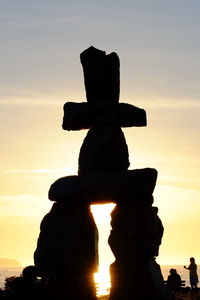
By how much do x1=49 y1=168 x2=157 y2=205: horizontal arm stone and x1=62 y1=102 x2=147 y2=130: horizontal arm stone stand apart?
1.21 metres

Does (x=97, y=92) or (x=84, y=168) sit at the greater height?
(x=97, y=92)

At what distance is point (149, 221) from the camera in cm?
1502

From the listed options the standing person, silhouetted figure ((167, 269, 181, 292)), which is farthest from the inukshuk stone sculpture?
the standing person

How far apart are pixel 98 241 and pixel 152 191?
1.76m

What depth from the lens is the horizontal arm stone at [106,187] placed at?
14.7m

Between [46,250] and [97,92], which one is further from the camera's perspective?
[97,92]

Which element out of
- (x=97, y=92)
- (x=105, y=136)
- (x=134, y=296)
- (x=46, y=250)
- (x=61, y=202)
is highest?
(x=97, y=92)

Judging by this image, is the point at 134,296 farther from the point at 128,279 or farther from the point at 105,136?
the point at 105,136

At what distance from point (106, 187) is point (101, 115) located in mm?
1709

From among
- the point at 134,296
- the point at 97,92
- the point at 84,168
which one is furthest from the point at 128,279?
the point at 97,92

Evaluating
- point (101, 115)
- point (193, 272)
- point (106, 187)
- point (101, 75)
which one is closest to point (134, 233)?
point (106, 187)

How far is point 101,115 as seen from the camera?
15383 millimetres

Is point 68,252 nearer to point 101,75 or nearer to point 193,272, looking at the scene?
point 101,75

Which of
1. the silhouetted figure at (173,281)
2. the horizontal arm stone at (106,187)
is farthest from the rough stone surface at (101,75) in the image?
the silhouetted figure at (173,281)
